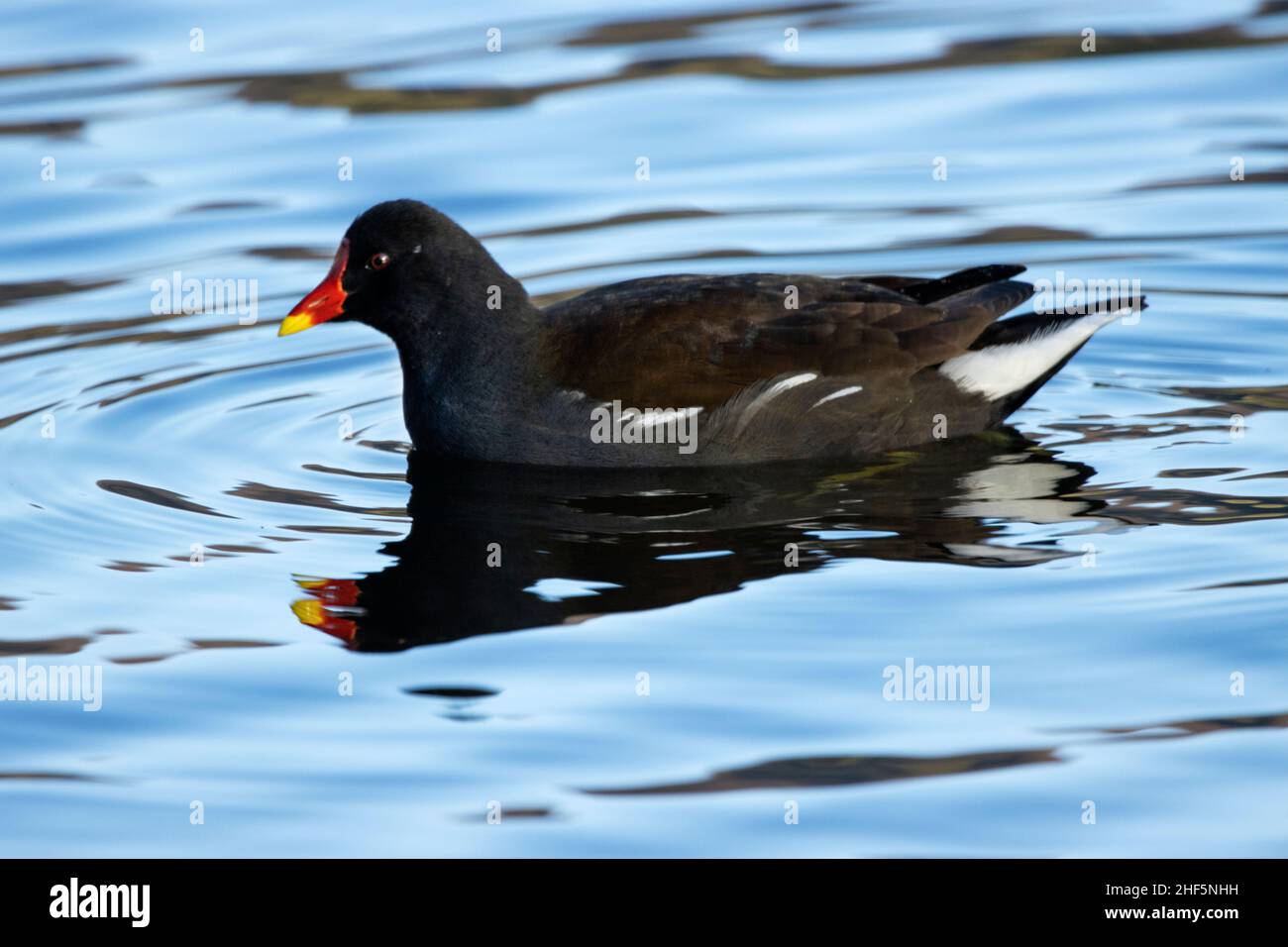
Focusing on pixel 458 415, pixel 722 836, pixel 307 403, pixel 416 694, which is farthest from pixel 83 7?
pixel 722 836

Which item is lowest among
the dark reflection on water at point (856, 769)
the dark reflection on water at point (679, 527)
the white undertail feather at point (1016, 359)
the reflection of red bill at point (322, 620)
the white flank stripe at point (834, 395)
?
the dark reflection on water at point (856, 769)

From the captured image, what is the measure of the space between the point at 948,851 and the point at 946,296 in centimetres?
357

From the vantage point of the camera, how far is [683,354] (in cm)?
735

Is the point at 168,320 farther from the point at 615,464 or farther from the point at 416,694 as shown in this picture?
the point at 416,694

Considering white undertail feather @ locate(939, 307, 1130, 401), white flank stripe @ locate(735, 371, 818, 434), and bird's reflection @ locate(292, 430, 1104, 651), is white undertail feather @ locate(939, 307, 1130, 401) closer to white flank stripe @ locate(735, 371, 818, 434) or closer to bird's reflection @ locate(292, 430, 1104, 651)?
bird's reflection @ locate(292, 430, 1104, 651)

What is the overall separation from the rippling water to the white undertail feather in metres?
0.29

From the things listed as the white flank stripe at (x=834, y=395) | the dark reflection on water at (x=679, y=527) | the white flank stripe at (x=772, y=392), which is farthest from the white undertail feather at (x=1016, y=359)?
the white flank stripe at (x=772, y=392)

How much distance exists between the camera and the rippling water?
16.8 feet

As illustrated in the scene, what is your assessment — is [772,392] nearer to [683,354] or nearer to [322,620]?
[683,354]

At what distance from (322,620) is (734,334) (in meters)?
2.06

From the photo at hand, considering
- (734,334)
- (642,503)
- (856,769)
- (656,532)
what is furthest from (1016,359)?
(856,769)

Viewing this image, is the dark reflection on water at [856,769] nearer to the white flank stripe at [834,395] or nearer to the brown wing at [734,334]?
the brown wing at [734,334]

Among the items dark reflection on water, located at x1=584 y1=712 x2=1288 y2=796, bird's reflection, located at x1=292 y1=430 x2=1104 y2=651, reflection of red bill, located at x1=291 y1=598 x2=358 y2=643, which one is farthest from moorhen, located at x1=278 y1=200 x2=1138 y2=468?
dark reflection on water, located at x1=584 y1=712 x2=1288 y2=796

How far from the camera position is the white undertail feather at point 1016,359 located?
25.3 ft
